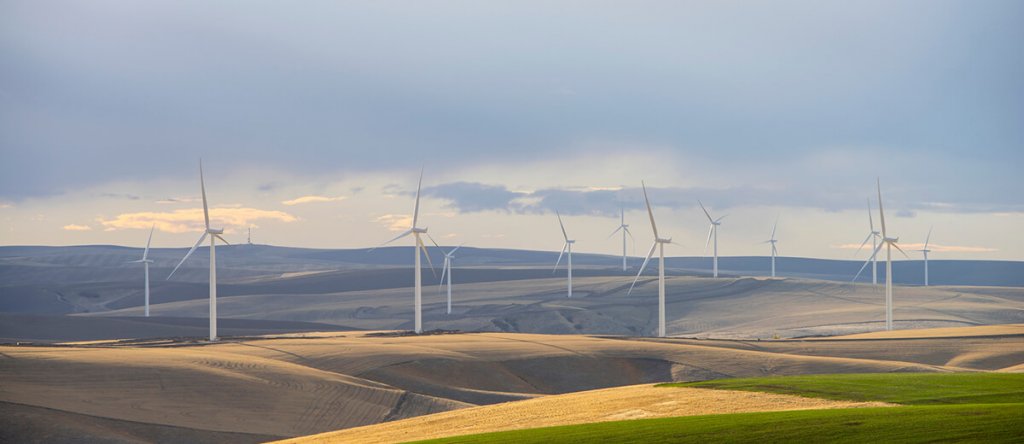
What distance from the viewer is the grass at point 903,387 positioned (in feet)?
86.3

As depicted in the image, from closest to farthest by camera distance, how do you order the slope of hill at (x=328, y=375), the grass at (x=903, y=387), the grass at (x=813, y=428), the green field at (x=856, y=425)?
the grass at (x=813, y=428)
the green field at (x=856, y=425)
the grass at (x=903, y=387)
the slope of hill at (x=328, y=375)

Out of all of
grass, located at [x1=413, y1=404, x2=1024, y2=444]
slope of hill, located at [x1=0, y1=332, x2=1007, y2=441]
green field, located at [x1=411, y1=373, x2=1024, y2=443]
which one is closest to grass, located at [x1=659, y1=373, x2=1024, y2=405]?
green field, located at [x1=411, y1=373, x2=1024, y2=443]

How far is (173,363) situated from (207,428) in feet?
36.0

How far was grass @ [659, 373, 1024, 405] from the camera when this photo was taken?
1036 inches

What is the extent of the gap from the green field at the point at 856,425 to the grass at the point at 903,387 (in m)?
0.03

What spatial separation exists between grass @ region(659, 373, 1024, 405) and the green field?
Result: 1.0 inches

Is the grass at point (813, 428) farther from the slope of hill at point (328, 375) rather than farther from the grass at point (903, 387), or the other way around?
the slope of hill at point (328, 375)

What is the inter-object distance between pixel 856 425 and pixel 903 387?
972 centimetres

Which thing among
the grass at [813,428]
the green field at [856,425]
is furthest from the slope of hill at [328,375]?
the green field at [856,425]

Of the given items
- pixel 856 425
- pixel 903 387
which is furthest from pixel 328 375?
pixel 856 425

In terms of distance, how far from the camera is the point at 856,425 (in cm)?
2061

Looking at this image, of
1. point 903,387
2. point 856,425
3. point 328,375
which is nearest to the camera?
point 856,425

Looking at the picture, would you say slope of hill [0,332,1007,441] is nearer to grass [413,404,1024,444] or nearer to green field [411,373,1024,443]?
grass [413,404,1024,444]

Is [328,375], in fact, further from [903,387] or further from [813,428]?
[813,428]
